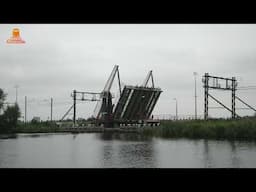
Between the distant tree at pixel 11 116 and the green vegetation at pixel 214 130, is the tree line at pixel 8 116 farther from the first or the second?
the green vegetation at pixel 214 130

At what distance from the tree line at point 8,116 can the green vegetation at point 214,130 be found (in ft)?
59.7

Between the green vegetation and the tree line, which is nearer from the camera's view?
the green vegetation

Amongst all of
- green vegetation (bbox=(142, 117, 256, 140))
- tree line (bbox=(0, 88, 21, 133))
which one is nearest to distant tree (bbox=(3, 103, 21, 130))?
tree line (bbox=(0, 88, 21, 133))

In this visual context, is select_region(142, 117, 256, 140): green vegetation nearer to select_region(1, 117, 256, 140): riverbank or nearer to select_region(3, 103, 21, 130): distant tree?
select_region(1, 117, 256, 140): riverbank

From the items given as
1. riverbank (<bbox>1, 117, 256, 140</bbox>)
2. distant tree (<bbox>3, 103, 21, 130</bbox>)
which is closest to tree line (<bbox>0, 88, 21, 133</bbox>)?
distant tree (<bbox>3, 103, 21, 130</bbox>)

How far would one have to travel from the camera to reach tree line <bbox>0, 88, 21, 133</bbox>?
38.7 metres

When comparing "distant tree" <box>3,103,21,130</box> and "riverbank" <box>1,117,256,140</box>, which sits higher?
"distant tree" <box>3,103,21,130</box>

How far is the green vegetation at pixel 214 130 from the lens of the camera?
22719 millimetres

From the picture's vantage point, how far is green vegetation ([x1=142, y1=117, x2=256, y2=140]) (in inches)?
894

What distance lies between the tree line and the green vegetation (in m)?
18.2

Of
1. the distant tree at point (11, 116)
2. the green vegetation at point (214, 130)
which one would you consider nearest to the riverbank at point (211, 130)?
the green vegetation at point (214, 130)
